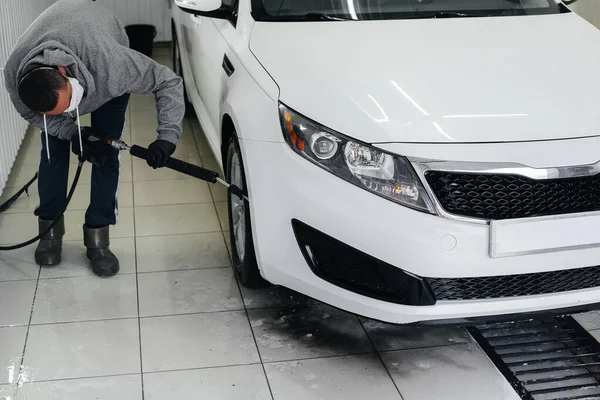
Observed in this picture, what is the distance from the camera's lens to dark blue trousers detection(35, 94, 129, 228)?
10.8 feet

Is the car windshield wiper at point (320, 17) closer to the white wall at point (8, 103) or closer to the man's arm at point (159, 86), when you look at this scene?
the man's arm at point (159, 86)

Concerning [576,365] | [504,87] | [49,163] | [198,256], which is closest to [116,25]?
[49,163]

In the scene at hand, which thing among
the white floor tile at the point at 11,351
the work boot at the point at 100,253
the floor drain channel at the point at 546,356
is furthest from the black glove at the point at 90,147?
the floor drain channel at the point at 546,356

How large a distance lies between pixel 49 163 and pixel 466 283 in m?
1.76

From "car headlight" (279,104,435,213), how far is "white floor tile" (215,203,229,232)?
4.57 feet

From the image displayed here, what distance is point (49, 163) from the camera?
11.0 ft

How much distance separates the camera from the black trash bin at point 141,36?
7.45 m

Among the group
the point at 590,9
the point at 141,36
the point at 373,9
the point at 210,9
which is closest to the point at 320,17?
the point at 373,9

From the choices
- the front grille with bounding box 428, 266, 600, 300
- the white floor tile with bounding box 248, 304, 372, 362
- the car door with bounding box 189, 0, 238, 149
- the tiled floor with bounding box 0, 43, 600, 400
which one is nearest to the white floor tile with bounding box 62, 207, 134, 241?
the tiled floor with bounding box 0, 43, 600, 400

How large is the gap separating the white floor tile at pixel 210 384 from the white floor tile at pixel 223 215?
1219 mm

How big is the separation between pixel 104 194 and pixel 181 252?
1.44 feet

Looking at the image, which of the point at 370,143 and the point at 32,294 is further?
the point at 32,294

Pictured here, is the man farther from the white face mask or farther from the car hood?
the car hood

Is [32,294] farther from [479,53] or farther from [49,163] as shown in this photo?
[479,53]
